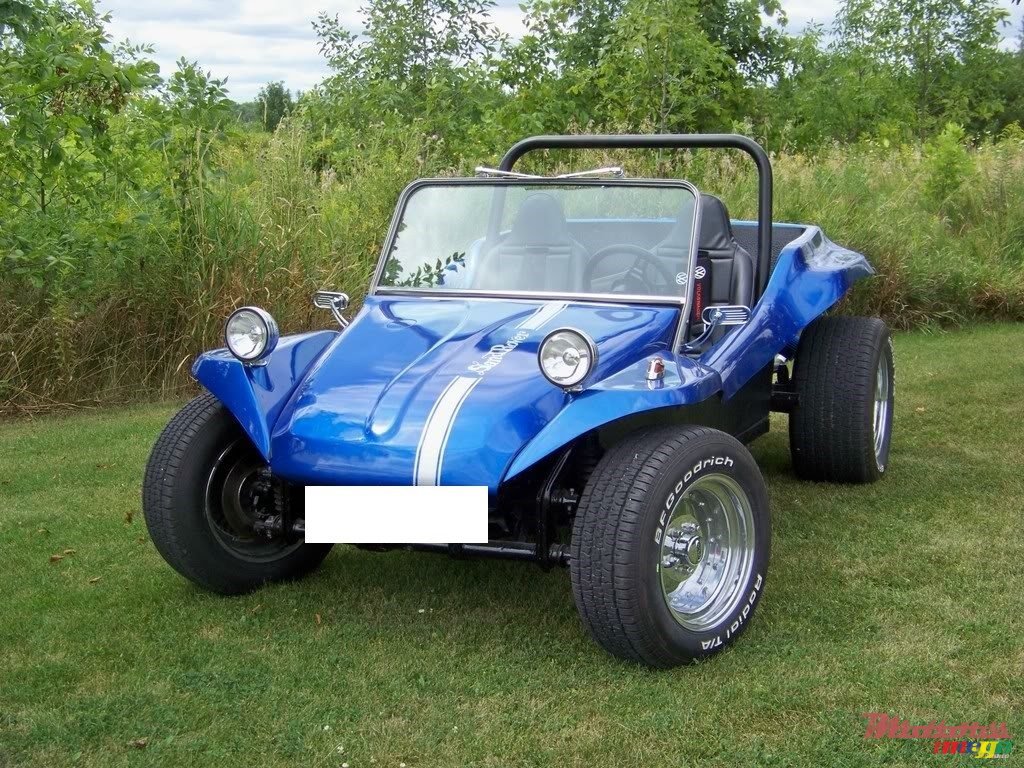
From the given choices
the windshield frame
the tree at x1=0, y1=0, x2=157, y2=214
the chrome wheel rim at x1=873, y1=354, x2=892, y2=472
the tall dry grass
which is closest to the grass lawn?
the chrome wheel rim at x1=873, y1=354, x2=892, y2=472

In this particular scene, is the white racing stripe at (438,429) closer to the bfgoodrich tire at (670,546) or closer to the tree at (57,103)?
the bfgoodrich tire at (670,546)

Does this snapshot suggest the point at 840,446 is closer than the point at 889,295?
Yes

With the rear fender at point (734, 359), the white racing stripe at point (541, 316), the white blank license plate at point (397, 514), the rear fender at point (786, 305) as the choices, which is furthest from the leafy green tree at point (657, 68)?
the white blank license plate at point (397, 514)

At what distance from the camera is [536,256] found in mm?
4527

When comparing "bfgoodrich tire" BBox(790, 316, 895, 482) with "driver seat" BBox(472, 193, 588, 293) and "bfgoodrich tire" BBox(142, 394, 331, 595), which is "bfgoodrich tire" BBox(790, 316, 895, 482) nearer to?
"driver seat" BBox(472, 193, 588, 293)

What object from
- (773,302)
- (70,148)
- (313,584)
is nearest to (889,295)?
(773,302)

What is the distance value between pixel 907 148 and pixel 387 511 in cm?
1147

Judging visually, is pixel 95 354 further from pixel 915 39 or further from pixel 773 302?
pixel 915 39

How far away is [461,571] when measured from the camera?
4.30 m

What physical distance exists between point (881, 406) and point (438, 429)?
301 cm

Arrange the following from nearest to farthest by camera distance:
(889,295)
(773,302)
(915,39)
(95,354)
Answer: (773,302)
(95,354)
(889,295)
(915,39)

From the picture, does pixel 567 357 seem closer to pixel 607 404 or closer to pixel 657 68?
pixel 607 404

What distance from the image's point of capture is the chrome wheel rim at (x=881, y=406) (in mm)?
5590

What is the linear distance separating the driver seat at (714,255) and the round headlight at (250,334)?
145 cm
